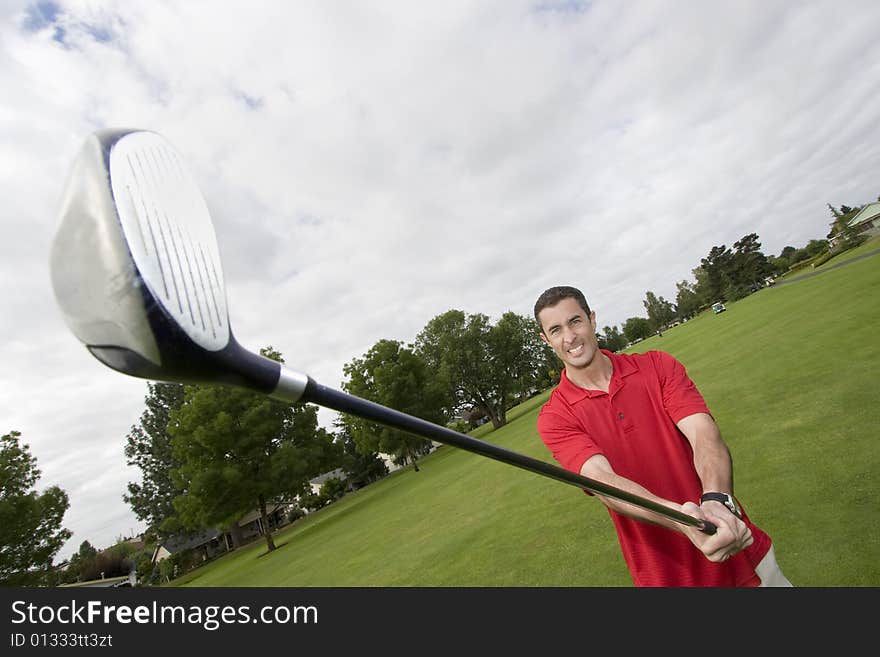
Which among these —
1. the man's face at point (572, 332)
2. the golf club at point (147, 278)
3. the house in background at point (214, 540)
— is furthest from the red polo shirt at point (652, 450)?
the house in background at point (214, 540)

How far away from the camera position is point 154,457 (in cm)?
5025

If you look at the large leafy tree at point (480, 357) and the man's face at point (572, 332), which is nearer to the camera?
the man's face at point (572, 332)

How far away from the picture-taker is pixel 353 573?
11633mm

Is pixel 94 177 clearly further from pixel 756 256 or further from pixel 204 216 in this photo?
pixel 756 256

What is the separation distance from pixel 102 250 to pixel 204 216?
1.12ft

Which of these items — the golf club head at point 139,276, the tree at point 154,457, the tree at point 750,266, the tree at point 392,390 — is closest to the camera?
the golf club head at point 139,276

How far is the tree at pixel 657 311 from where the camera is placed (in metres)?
130

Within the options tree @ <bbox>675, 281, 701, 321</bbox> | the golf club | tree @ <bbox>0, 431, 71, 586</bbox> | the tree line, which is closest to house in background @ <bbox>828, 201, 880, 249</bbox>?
the tree line

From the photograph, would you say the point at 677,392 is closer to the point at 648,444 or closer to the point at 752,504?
the point at 648,444

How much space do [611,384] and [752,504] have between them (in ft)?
16.4

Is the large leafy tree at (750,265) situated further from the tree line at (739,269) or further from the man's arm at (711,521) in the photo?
the man's arm at (711,521)

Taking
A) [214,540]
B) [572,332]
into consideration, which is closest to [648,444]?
[572,332]

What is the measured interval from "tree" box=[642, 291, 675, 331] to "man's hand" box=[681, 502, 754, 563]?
142 m

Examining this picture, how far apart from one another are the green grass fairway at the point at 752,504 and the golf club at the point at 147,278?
5324 millimetres
